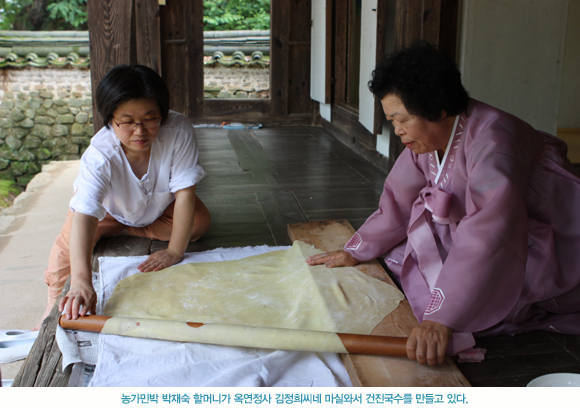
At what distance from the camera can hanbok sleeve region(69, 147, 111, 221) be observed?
76.2 inches

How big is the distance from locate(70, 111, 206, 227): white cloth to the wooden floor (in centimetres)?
37

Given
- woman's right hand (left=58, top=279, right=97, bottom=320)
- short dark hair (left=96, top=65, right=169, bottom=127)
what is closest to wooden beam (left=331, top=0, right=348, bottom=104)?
short dark hair (left=96, top=65, right=169, bottom=127)

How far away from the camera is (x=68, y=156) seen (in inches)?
329

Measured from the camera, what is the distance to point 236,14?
12.3m

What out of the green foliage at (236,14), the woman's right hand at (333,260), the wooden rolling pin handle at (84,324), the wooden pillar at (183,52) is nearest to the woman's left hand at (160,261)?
the wooden rolling pin handle at (84,324)

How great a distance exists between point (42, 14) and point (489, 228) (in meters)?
14.1

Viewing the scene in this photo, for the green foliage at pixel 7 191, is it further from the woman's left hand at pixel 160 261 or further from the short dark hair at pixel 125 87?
the short dark hair at pixel 125 87

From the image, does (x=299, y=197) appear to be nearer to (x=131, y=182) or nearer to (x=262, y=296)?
(x=131, y=182)

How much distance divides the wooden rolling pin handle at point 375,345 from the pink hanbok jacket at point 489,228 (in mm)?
127

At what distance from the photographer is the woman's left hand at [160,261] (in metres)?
2.10

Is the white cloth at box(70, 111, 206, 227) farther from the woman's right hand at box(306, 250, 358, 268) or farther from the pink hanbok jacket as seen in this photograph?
the pink hanbok jacket

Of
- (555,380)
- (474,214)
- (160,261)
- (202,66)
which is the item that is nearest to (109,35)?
(160,261)

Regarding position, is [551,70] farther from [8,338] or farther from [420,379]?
[8,338]

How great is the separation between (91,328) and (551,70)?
3.24 metres
